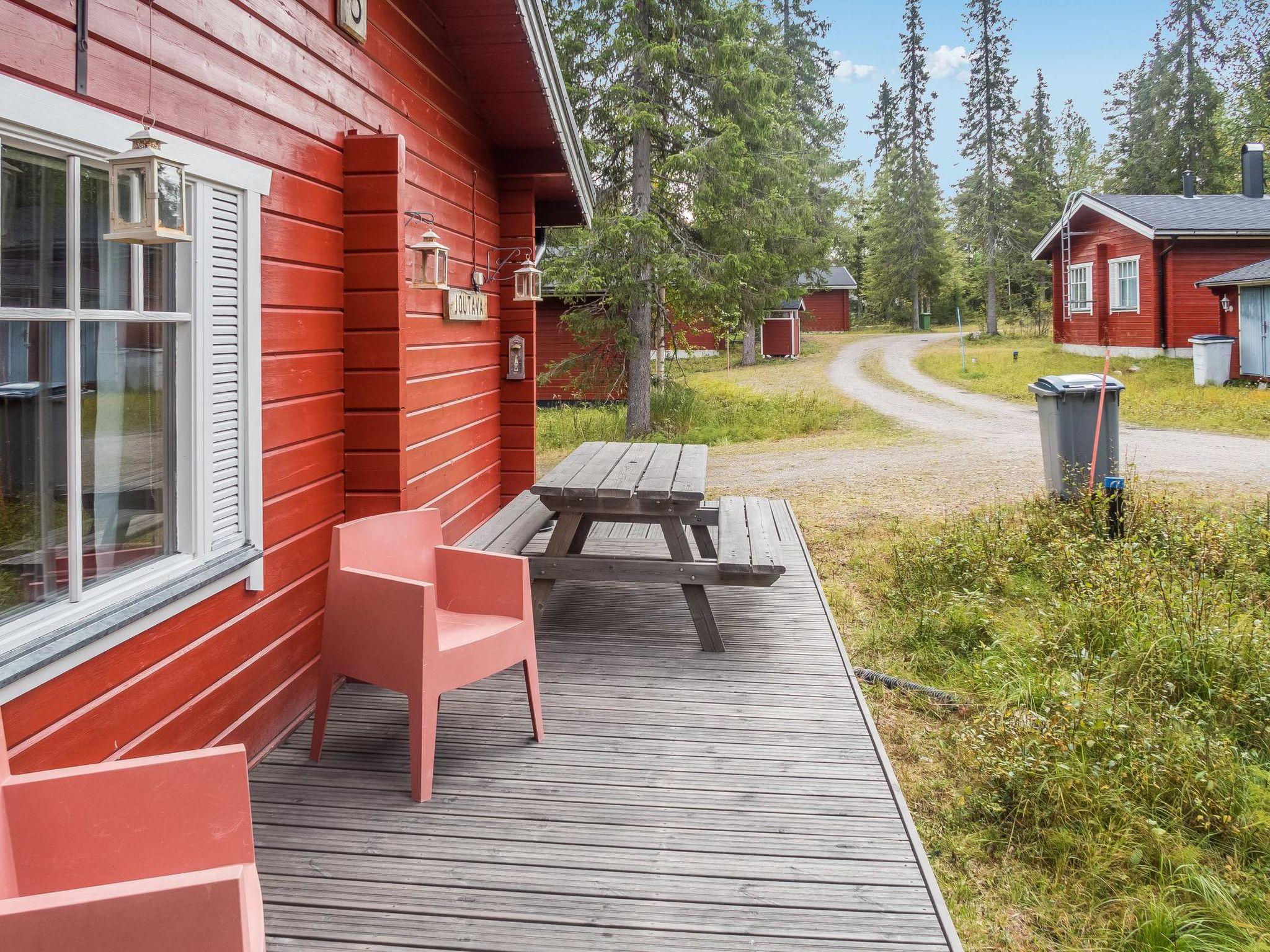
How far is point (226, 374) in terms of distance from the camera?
3053 millimetres

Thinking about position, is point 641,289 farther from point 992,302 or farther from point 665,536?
point 992,302

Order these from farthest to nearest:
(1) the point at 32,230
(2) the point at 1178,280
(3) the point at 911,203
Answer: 1. (3) the point at 911,203
2. (2) the point at 1178,280
3. (1) the point at 32,230

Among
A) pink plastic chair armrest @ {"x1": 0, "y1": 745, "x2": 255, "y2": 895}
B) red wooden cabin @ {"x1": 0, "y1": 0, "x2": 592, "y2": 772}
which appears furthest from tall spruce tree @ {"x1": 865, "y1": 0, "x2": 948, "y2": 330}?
pink plastic chair armrest @ {"x1": 0, "y1": 745, "x2": 255, "y2": 895}

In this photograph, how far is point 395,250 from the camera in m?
3.89

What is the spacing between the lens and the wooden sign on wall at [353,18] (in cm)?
382

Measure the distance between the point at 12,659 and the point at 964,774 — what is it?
317 cm

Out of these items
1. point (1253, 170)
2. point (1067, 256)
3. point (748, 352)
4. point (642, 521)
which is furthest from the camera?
point (748, 352)

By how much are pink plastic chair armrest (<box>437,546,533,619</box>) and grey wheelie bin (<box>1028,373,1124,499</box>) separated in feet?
17.6

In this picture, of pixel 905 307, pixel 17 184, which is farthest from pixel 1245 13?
pixel 17 184

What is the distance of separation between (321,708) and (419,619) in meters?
0.57

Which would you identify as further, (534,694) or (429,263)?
(429,263)

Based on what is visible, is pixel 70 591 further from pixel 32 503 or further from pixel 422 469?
pixel 422 469

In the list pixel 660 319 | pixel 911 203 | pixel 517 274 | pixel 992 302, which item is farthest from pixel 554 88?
pixel 911 203

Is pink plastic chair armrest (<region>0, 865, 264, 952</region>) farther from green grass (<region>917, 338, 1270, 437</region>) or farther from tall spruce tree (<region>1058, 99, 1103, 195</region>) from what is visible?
tall spruce tree (<region>1058, 99, 1103, 195</region>)
